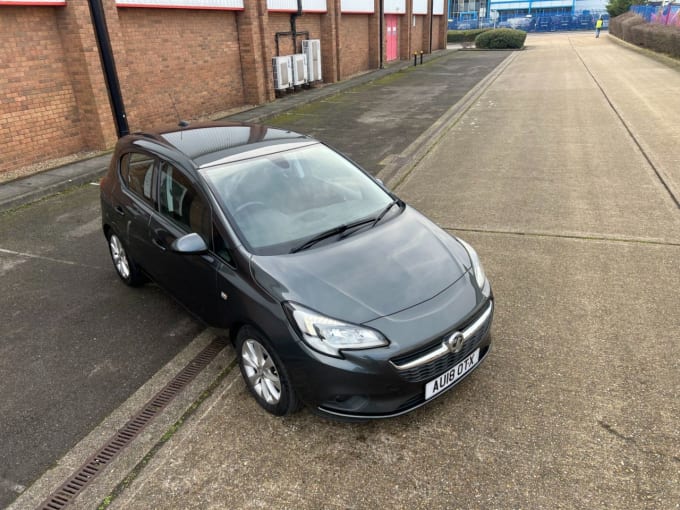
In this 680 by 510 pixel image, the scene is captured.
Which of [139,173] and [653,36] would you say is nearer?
[139,173]

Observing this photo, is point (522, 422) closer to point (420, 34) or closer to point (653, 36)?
point (653, 36)

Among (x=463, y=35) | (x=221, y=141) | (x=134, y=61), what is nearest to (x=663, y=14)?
(x=463, y=35)

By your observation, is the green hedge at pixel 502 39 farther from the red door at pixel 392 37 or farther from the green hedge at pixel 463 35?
the red door at pixel 392 37

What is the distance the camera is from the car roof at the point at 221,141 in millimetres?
4000

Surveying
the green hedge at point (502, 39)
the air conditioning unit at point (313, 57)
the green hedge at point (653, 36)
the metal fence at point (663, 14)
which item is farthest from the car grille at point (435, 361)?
the green hedge at point (502, 39)

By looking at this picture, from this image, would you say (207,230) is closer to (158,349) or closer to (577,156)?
(158,349)

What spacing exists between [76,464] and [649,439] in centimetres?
342

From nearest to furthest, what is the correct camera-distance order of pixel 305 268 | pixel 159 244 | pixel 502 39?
pixel 305 268, pixel 159 244, pixel 502 39

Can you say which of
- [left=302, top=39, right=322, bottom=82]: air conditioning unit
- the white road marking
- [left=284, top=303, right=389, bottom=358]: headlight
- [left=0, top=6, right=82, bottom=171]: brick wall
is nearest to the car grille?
[left=284, top=303, right=389, bottom=358]: headlight

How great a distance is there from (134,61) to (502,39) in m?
32.8

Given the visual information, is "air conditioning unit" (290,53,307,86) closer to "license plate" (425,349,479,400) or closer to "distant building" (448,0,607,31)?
"license plate" (425,349,479,400)

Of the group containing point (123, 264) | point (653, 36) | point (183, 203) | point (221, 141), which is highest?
point (221, 141)

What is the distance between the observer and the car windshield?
11.7 ft

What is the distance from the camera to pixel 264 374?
3.30m
